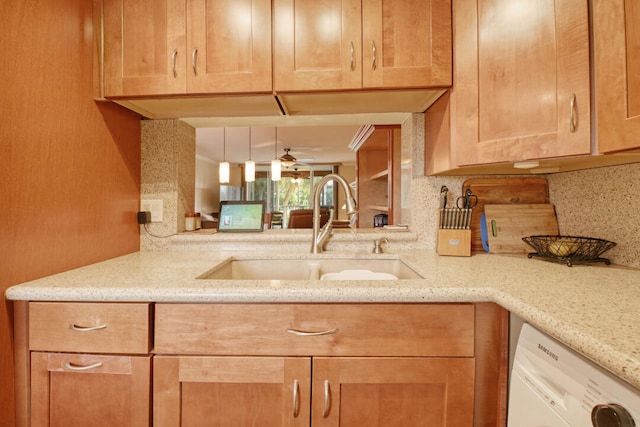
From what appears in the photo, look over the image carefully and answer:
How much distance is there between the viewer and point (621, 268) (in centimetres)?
106

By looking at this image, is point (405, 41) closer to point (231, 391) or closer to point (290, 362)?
point (290, 362)

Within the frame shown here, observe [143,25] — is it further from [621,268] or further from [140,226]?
[621,268]

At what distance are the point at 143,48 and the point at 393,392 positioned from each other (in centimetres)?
148

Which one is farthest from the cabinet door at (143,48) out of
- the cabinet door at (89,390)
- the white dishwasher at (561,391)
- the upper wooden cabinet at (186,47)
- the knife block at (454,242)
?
the white dishwasher at (561,391)

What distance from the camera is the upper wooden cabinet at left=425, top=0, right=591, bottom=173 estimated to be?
839mm

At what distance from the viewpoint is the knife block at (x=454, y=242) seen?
52.4 inches

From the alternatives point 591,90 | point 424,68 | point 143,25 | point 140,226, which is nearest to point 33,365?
point 140,226

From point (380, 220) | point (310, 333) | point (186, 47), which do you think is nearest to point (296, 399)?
point (310, 333)

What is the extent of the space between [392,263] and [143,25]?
1407 millimetres

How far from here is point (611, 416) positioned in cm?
49

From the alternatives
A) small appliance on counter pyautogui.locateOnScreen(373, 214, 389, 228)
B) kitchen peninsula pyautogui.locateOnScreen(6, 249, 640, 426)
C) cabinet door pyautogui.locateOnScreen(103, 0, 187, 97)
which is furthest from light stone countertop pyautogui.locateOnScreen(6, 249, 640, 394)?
small appliance on counter pyautogui.locateOnScreen(373, 214, 389, 228)

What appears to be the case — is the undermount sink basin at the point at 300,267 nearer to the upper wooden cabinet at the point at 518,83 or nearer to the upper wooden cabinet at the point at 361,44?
the upper wooden cabinet at the point at 518,83

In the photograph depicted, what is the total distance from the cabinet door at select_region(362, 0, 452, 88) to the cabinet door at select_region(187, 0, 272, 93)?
0.39 meters

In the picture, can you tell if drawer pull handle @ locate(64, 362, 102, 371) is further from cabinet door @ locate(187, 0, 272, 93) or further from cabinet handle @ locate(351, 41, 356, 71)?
cabinet handle @ locate(351, 41, 356, 71)
